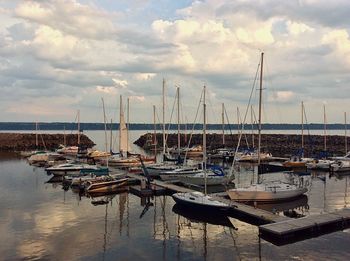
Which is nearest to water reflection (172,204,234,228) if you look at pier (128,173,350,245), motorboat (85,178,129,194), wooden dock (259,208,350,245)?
pier (128,173,350,245)

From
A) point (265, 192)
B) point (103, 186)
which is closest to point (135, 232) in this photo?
point (265, 192)

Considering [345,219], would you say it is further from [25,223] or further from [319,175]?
[319,175]

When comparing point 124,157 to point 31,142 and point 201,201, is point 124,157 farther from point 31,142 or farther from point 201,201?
point 31,142

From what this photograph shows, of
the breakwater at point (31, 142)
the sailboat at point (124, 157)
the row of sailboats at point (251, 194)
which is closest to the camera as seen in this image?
the row of sailboats at point (251, 194)

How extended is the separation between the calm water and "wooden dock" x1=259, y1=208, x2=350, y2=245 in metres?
0.53

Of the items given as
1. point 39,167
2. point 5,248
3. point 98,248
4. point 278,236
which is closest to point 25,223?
point 5,248

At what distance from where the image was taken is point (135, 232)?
2553cm

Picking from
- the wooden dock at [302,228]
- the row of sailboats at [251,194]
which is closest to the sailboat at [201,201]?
the row of sailboats at [251,194]

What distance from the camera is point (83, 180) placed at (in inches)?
1603

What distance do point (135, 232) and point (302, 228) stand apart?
991 cm

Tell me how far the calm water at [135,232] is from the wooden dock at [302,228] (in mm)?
527

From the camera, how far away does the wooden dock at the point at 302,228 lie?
22938mm

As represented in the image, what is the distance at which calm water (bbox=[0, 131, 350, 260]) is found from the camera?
21.5 metres

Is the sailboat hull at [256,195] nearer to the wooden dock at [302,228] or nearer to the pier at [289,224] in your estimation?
the pier at [289,224]
